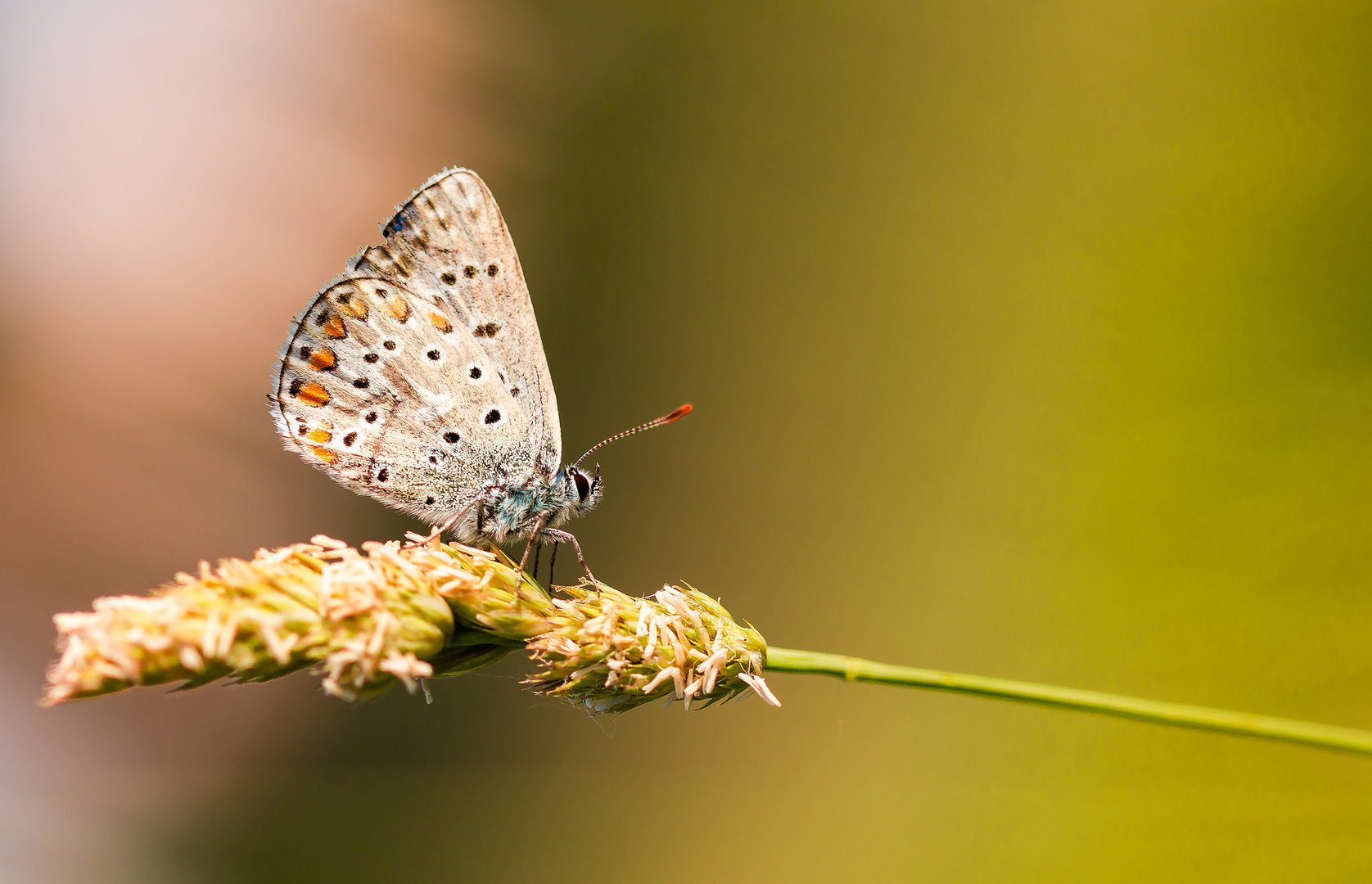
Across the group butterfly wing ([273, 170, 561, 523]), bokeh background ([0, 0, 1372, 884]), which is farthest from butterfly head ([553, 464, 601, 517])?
bokeh background ([0, 0, 1372, 884])

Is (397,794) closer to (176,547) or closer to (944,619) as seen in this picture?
(176,547)

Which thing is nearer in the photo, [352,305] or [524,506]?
[352,305]

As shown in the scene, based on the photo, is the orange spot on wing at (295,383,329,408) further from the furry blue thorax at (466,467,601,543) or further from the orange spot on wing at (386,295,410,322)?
the furry blue thorax at (466,467,601,543)

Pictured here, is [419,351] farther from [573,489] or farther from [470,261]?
[573,489]

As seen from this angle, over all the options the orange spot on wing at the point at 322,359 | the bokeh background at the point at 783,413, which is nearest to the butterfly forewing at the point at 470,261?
the orange spot on wing at the point at 322,359

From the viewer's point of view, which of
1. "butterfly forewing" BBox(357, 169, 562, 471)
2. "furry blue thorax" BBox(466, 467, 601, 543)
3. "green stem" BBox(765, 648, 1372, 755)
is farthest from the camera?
"furry blue thorax" BBox(466, 467, 601, 543)

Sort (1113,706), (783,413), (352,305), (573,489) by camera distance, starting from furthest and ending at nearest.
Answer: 1. (783,413)
2. (573,489)
3. (352,305)
4. (1113,706)

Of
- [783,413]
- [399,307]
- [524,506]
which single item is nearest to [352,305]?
[399,307]

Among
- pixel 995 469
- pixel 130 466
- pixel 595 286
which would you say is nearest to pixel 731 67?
pixel 595 286
